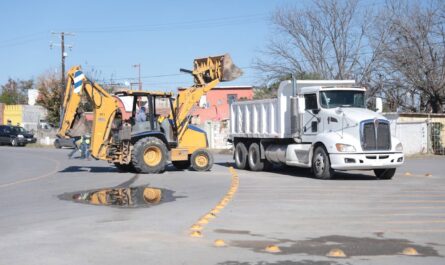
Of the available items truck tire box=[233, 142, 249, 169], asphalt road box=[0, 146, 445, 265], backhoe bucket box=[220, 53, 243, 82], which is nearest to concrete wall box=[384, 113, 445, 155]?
truck tire box=[233, 142, 249, 169]

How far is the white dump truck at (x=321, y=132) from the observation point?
17594 mm

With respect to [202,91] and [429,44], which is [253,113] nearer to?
[202,91]

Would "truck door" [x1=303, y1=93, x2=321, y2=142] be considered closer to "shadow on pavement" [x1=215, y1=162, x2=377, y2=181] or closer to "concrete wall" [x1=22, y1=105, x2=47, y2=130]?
"shadow on pavement" [x1=215, y1=162, x2=377, y2=181]

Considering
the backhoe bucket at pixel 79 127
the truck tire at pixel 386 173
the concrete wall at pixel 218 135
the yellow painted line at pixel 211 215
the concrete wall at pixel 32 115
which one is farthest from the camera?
the concrete wall at pixel 32 115

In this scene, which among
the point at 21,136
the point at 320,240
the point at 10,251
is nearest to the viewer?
the point at 10,251

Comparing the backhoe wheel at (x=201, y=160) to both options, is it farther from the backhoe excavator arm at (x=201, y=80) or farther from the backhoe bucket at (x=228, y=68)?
the backhoe bucket at (x=228, y=68)

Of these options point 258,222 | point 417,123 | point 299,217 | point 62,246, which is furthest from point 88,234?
point 417,123

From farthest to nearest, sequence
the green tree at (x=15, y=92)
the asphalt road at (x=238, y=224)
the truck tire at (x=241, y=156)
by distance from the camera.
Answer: the green tree at (x=15, y=92) < the truck tire at (x=241, y=156) < the asphalt road at (x=238, y=224)

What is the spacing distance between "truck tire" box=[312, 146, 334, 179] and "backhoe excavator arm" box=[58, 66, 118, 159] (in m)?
6.87

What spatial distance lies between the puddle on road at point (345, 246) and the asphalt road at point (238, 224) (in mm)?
→ 14

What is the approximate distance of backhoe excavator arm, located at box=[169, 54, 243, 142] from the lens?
21.6 metres

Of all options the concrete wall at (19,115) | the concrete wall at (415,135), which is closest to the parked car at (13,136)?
the concrete wall at (19,115)

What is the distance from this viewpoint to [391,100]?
41594 millimetres

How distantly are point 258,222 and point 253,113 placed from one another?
490 inches
